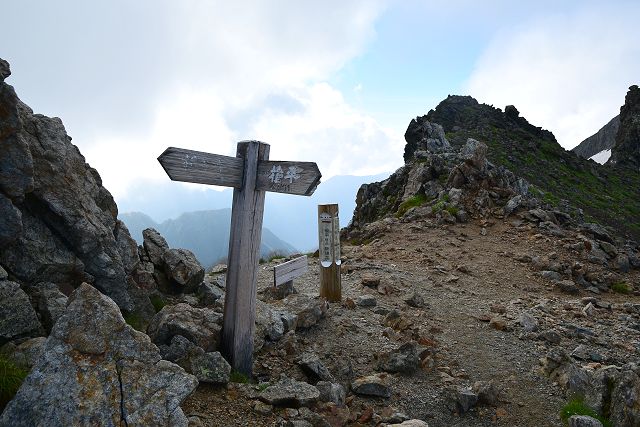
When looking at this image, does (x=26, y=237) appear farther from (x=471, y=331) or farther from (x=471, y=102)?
(x=471, y=102)

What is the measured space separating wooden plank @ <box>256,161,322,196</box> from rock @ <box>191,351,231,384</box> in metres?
2.37

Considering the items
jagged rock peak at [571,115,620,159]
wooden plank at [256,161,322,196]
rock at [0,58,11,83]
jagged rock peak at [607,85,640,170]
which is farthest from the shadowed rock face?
jagged rock peak at [571,115,620,159]

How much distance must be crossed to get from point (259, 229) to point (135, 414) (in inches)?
115

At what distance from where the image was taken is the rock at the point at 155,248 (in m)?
8.45

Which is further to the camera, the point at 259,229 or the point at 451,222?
the point at 451,222

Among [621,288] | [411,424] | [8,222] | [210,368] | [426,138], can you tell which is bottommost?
[411,424]

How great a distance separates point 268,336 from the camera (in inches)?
293

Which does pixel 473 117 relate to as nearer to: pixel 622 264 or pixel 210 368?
pixel 622 264

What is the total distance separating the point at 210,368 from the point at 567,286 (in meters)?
12.4

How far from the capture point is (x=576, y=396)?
671cm

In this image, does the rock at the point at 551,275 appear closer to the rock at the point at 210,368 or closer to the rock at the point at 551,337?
the rock at the point at 551,337

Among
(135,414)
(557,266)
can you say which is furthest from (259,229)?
(557,266)

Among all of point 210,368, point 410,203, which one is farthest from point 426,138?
point 210,368

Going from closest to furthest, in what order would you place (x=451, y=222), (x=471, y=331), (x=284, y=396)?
(x=284, y=396), (x=471, y=331), (x=451, y=222)
